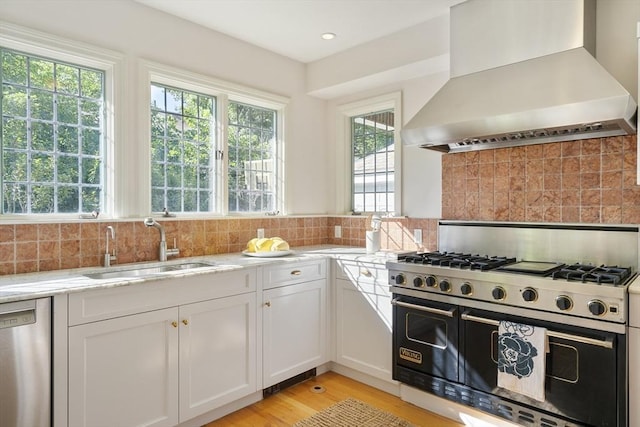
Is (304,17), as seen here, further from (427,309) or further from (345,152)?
(427,309)

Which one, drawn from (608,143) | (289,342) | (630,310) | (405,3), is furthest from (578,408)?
(405,3)

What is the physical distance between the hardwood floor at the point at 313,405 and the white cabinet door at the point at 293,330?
0.13 meters

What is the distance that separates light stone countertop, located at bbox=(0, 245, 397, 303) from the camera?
1774 millimetres

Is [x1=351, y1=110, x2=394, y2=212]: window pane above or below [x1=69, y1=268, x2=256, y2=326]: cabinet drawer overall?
above

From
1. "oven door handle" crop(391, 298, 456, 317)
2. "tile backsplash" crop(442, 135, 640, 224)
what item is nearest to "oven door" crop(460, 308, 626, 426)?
"oven door handle" crop(391, 298, 456, 317)

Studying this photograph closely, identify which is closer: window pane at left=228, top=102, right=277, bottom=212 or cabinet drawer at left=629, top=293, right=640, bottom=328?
cabinet drawer at left=629, top=293, right=640, bottom=328

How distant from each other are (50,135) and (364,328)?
2371 mm

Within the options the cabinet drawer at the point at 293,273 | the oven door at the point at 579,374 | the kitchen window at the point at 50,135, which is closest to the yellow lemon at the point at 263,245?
the cabinet drawer at the point at 293,273

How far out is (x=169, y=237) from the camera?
9.33ft

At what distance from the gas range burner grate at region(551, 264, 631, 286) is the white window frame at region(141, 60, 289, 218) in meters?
2.31

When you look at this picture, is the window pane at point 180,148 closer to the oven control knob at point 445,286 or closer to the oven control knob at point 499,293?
the oven control knob at point 445,286

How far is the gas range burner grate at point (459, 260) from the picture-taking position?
237cm

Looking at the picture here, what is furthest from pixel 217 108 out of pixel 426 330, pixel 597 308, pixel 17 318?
pixel 597 308

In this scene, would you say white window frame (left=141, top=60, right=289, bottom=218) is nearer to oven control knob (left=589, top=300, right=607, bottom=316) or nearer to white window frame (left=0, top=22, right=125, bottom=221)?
white window frame (left=0, top=22, right=125, bottom=221)
